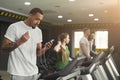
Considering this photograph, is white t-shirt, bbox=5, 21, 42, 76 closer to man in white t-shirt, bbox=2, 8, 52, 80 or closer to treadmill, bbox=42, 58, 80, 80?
man in white t-shirt, bbox=2, 8, 52, 80

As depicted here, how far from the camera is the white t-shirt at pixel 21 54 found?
106 inches

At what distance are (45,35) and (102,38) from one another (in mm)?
3611

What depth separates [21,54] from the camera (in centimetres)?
273

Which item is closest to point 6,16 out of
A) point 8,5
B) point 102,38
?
point 8,5

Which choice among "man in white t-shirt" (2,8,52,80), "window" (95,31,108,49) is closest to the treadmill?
"man in white t-shirt" (2,8,52,80)

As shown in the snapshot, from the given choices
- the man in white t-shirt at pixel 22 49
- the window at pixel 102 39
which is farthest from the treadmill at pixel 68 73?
the window at pixel 102 39

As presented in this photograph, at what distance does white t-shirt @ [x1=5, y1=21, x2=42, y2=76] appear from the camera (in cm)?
269

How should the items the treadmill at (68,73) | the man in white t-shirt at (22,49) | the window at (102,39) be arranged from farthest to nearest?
the window at (102,39), the treadmill at (68,73), the man in white t-shirt at (22,49)

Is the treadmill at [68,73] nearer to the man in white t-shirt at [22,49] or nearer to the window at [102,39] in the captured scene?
the man in white t-shirt at [22,49]

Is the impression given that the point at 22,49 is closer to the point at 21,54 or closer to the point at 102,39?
the point at 21,54

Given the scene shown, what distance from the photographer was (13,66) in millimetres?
2693

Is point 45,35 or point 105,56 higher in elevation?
point 105,56

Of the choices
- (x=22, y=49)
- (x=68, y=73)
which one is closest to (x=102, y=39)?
(x=68, y=73)

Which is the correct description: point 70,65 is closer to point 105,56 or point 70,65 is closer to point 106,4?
point 105,56
